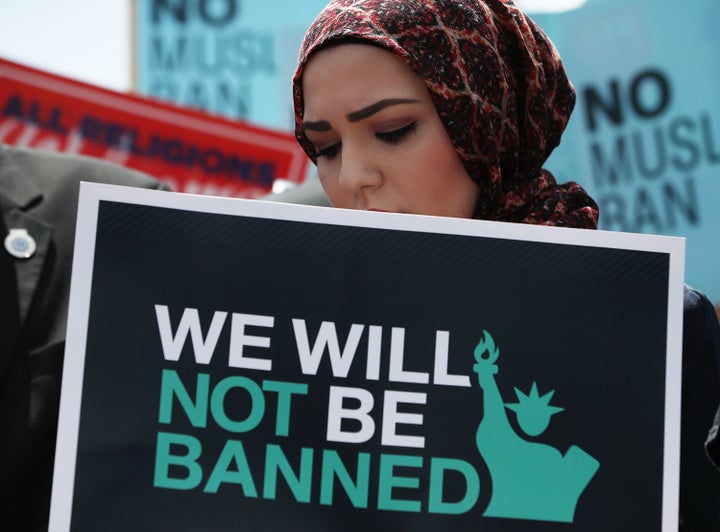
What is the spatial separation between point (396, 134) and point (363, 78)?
0.33ft

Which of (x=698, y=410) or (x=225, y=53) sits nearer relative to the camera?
(x=698, y=410)

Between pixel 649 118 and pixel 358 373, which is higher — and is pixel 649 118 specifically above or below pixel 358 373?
above

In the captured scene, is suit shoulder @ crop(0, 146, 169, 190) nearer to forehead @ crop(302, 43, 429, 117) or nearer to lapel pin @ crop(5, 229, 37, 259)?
lapel pin @ crop(5, 229, 37, 259)

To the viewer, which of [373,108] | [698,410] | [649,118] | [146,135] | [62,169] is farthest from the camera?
[649,118]

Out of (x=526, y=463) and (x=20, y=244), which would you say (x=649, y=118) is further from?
(x=526, y=463)

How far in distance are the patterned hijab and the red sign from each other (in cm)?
218

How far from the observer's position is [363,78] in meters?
1.65

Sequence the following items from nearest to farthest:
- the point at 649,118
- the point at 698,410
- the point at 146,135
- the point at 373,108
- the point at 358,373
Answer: the point at 358,373 < the point at 698,410 < the point at 373,108 < the point at 146,135 < the point at 649,118

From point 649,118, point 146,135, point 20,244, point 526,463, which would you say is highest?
point 649,118

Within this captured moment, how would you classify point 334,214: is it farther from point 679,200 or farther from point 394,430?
point 679,200

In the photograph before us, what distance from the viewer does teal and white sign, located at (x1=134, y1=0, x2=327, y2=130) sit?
19.2ft

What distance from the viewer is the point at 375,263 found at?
4.08 feet

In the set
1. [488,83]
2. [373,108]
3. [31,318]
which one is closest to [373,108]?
[373,108]

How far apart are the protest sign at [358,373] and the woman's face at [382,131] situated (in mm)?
415
